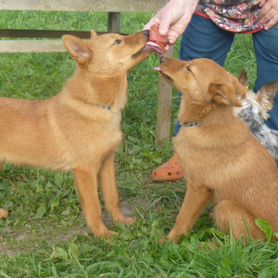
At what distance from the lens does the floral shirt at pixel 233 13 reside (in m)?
4.57

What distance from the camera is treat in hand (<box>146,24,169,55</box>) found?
4.20 metres

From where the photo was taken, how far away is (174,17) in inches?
167

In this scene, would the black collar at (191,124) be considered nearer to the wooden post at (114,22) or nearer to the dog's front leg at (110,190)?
the dog's front leg at (110,190)

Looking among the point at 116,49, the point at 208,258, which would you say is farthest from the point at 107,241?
the point at 116,49

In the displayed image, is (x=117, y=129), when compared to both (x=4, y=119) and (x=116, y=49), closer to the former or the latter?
(x=116, y=49)

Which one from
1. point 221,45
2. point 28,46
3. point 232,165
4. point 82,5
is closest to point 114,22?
point 82,5

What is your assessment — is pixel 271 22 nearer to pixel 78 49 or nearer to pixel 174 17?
pixel 174 17

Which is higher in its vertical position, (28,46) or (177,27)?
(177,27)

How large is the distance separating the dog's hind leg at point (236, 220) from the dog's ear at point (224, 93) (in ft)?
2.24

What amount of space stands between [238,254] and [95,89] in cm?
158

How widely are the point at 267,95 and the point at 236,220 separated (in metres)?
1.46

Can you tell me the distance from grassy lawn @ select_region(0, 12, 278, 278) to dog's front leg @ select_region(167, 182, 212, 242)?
0.08 meters

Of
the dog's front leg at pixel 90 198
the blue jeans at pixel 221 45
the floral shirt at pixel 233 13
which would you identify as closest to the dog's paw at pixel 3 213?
the dog's front leg at pixel 90 198

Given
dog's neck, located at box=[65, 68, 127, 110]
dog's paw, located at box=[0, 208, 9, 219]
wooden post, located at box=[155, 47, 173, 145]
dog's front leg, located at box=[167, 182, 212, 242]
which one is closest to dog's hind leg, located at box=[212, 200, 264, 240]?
dog's front leg, located at box=[167, 182, 212, 242]
